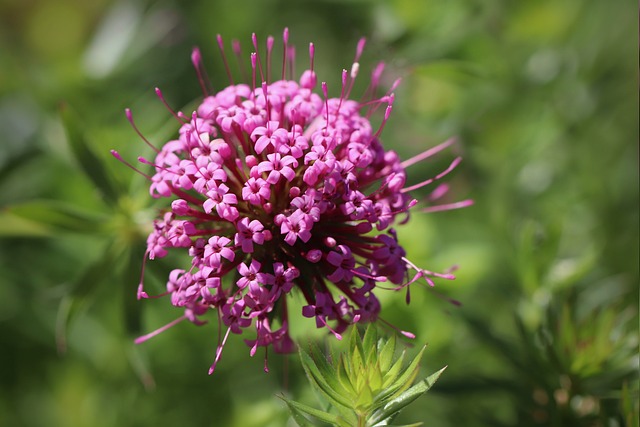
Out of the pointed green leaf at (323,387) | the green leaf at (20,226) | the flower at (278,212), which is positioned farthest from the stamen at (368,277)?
the green leaf at (20,226)

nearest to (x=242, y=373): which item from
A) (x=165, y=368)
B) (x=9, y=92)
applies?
(x=165, y=368)

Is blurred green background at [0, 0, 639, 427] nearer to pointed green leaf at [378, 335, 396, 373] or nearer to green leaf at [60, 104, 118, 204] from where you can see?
green leaf at [60, 104, 118, 204]

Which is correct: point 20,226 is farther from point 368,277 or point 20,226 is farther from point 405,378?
point 405,378

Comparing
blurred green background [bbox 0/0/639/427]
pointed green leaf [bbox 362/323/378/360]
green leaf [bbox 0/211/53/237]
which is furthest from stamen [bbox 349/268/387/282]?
green leaf [bbox 0/211/53/237]

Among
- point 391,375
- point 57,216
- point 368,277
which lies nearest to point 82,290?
point 57,216

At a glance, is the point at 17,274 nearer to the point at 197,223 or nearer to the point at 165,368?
the point at 165,368

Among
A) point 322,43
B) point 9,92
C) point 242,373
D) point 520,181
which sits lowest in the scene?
point 242,373
